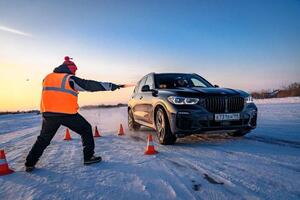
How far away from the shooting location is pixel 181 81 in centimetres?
739

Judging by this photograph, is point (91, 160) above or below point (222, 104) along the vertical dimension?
below

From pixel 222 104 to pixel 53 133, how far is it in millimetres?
3287

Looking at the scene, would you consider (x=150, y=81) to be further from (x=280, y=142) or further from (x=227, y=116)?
(x=280, y=142)

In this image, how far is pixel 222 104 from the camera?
564 centimetres

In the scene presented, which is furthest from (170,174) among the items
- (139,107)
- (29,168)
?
(139,107)

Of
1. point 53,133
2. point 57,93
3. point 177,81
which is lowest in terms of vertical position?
point 53,133

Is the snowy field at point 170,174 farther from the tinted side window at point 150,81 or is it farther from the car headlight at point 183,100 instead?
the tinted side window at point 150,81

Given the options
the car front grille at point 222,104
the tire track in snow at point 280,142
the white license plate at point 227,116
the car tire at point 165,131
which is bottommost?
the tire track in snow at point 280,142

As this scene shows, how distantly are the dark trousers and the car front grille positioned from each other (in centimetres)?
244

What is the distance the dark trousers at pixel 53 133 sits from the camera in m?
4.39

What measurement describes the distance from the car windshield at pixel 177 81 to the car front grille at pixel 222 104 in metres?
1.67

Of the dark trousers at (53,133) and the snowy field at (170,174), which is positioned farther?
the dark trousers at (53,133)

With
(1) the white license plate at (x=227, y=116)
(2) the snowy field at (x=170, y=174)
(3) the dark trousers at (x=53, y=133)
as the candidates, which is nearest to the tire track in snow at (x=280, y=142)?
(2) the snowy field at (x=170, y=174)

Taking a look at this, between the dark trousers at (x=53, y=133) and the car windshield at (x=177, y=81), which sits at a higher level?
the car windshield at (x=177, y=81)
